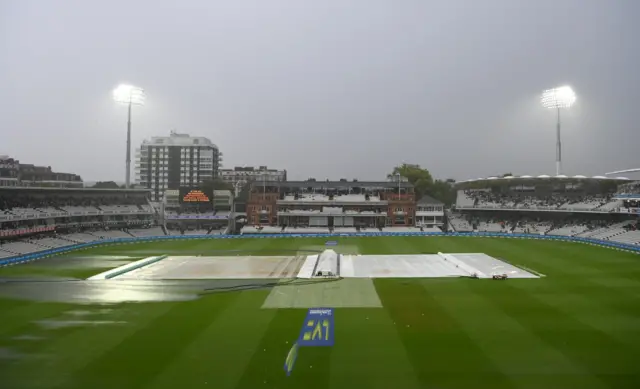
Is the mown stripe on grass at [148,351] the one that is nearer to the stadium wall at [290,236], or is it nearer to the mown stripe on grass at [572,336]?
the mown stripe on grass at [572,336]

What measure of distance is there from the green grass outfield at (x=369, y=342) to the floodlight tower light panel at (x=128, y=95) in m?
41.7

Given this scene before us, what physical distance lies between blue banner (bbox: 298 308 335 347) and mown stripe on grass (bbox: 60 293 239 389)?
4.09 meters

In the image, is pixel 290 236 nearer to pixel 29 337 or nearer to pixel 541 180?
pixel 541 180

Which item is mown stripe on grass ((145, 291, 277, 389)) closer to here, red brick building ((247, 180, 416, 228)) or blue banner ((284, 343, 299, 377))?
blue banner ((284, 343, 299, 377))

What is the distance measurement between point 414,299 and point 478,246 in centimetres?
2406

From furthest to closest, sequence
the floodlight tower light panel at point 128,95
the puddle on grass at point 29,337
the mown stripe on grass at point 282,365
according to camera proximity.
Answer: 1. the floodlight tower light panel at point 128,95
2. the puddle on grass at point 29,337
3. the mown stripe on grass at point 282,365

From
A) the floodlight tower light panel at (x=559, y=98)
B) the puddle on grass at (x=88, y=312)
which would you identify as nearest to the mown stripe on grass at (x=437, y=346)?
the puddle on grass at (x=88, y=312)

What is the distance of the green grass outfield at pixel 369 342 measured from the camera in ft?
40.6

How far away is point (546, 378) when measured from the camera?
12.2m

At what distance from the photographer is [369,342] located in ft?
50.0

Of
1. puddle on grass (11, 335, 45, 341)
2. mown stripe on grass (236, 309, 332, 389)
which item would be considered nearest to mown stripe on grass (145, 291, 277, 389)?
mown stripe on grass (236, 309, 332, 389)

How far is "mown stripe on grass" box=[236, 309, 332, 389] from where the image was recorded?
1203 centimetres

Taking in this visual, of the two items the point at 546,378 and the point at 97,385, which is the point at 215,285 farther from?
the point at 546,378

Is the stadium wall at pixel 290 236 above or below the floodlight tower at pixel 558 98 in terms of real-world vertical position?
below
